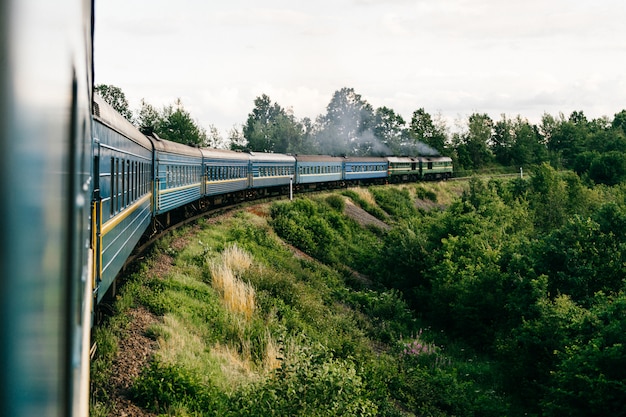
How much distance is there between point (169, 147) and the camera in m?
18.7

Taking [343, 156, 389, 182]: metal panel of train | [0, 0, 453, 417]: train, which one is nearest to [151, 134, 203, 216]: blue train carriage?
[0, 0, 453, 417]: train

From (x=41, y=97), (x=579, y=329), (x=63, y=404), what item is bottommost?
(x=579, y=329)

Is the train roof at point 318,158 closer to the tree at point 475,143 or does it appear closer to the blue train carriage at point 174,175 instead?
the blue train carriage at point 174,175

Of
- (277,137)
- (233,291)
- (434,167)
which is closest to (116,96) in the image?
(277,137)

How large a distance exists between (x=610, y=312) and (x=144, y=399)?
1120 centimetres

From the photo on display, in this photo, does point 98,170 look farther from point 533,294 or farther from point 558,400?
point 533,294

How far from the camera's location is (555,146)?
11381 cm

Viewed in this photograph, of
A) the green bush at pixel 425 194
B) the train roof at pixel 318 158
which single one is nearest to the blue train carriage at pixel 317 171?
the train roof at pixel 318 158

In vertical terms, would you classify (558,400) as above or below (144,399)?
below

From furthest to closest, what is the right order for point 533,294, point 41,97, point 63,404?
point 533,294, point 63,404, point 41,97

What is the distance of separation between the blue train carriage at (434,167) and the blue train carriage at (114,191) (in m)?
52.7

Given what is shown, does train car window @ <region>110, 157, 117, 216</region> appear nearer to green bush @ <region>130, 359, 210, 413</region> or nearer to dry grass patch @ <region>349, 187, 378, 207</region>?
green bush @ <region>130, 359, 210, 413</region>

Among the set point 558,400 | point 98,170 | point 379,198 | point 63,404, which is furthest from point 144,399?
point 379,198

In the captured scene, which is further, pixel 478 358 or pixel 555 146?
pixel 555 146
